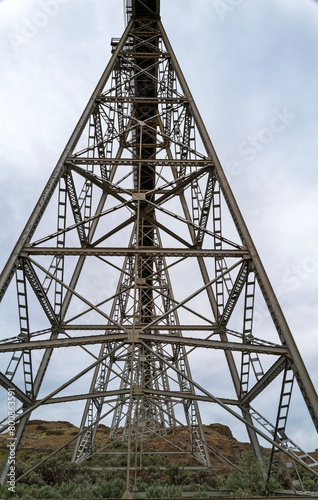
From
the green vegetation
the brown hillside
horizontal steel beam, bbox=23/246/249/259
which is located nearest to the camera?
the green vegetation

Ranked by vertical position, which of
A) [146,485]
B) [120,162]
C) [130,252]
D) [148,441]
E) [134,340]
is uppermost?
[120,162]

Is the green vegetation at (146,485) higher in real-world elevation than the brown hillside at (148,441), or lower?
lower

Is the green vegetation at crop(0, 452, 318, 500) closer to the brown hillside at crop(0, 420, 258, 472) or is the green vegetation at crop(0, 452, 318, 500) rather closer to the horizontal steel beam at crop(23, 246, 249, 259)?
the brown hillside at crop(0, 420, 258, 472)

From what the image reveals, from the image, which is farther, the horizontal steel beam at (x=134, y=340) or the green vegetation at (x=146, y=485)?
the green vegetation at (x=146, y=485)

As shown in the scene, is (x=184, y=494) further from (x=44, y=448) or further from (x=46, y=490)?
(x=44, y=448)

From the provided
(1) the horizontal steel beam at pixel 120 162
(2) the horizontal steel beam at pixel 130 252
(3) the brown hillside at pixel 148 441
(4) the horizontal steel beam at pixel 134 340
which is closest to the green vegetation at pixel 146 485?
(4) the horizontal steel beam at pixel 134 340

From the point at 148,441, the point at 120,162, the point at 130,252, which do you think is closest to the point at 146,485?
the point at 130,252

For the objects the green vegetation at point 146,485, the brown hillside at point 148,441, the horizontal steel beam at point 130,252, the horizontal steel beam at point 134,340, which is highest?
the brown hillside at point 148,441

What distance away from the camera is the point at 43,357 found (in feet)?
25.5

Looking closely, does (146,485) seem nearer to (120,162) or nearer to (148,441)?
(120,162)

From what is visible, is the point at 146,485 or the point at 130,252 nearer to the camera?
the point at 130,252

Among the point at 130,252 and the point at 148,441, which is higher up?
the point at 148,441

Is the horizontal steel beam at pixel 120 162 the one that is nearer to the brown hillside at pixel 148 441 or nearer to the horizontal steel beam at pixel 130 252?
the horizontal steel beam at pixel 130 252

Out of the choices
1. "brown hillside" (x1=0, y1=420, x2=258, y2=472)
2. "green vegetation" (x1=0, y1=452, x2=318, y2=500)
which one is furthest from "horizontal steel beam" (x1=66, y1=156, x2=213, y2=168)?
"brown hillside" (x1=0, y1=420, x2=258, y2=472)
